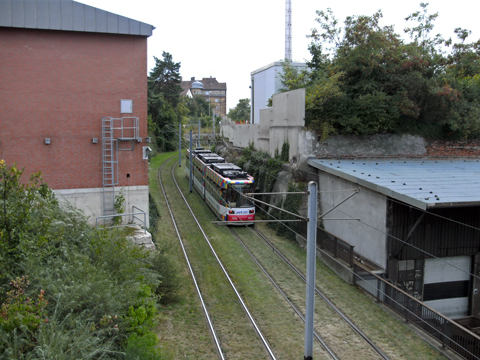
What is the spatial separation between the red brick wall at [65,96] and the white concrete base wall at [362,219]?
30.3ft

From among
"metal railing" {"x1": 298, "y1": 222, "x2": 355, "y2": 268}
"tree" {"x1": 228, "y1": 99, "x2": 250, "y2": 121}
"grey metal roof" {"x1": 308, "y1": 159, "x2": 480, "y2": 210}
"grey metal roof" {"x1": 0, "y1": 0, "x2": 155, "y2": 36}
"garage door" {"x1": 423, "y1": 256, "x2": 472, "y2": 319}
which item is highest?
"tree" {"x1": 228, "y1": 99, "x2": 250, "y2": 121}

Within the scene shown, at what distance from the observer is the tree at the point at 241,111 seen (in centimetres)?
8575

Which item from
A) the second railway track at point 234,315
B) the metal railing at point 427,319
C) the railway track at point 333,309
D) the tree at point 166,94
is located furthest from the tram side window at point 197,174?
the tree at point 166,94

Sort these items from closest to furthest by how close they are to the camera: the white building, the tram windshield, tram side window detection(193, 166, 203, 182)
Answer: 1. the tram windshield
2. tram side window detection(193, 166, 203, 182)
3. the white building

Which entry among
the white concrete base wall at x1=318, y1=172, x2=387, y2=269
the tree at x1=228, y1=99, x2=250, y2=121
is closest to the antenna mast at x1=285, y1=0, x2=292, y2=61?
the tree at x1=228, y1=99, x2=250, y2=121

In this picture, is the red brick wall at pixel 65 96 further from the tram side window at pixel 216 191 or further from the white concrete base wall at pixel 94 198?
the tram side window at pixel 216 191

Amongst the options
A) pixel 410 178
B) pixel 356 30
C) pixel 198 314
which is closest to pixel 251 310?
pixel 198 314

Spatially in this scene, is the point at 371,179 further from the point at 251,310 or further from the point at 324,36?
the point at 324,36

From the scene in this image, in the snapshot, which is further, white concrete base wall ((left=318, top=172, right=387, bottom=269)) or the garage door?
the garage door

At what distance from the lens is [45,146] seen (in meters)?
17.6

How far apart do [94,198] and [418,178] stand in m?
13.5

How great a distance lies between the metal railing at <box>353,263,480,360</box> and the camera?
10953 millimetres

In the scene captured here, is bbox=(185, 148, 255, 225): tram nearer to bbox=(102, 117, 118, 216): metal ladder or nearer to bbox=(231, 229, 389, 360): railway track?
bbox=(231, 229, 389, 360): railway track

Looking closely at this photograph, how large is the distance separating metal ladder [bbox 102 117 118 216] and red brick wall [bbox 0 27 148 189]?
26 cm
